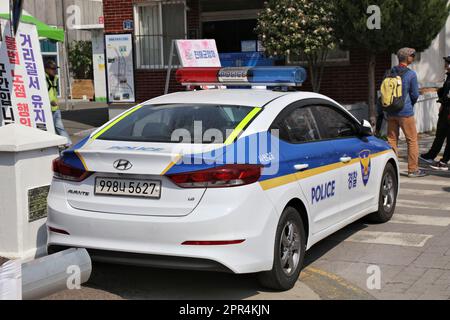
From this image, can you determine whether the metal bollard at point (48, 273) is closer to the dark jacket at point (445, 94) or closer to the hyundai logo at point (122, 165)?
the hyundai logo at point (122, 165)

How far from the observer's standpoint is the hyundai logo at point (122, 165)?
184 inches

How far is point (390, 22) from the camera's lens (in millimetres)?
12164

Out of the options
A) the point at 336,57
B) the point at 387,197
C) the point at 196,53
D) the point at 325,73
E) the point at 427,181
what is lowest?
the point at 427,181

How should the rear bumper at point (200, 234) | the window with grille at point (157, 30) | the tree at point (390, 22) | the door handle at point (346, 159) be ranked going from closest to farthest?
the rear bumper at point (200, 234), the door handle at point (346, 159), the tree at point (390, 22), the window with grille at point (157, 30)

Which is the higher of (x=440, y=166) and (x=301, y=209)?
(x=301, y=209)

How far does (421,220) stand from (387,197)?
19.2 inches

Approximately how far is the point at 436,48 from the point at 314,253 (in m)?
11.8

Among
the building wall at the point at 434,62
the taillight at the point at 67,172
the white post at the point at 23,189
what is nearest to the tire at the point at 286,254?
the taillight at the point at 67,172

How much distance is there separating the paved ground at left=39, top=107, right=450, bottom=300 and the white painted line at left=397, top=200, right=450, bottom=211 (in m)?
0.80

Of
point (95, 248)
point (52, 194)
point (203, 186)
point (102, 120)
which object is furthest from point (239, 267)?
point (102, 120)

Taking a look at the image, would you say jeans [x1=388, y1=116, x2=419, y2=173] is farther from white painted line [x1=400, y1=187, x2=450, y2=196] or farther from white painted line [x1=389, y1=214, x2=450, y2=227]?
white painted line [x1=389, y1=214, x2=450, y2=227]

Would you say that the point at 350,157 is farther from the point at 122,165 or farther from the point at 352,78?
the point at 352,78

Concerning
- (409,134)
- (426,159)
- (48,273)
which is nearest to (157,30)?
(426,159)

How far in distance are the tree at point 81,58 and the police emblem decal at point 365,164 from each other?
94.7 ft
